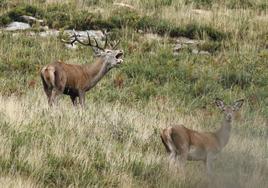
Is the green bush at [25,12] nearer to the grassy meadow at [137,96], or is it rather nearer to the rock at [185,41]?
the grassy meadow at [137,96]

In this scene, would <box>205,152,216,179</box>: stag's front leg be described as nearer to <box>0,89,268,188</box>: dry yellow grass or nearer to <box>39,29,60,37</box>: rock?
<box>0,89,268,188</box>: dry yellow grass

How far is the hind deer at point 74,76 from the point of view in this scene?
1271cm

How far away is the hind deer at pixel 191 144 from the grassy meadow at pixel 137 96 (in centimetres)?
20

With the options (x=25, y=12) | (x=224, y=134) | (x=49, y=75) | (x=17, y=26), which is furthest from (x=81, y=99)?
(x=25, y=12)

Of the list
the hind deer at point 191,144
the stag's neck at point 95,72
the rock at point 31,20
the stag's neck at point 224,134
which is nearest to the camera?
the hind deer at point 191,144

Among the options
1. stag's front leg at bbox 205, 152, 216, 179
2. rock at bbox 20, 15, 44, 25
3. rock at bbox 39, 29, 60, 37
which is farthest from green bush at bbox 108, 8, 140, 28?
stag's front leg at bbox 205, 152, 216, 179

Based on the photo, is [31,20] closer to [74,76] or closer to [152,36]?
[152,36]

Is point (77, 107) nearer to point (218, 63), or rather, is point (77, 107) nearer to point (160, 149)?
point (160, 149)

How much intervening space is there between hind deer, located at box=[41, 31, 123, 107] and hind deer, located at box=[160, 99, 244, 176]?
3.28 m

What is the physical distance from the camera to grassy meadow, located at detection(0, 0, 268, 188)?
28.9 ft

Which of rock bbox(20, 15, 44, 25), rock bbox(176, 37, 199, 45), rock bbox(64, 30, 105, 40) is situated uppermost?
rock bbox(20, 15, 44, 25)

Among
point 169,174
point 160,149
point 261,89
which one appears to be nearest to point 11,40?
point 261,89

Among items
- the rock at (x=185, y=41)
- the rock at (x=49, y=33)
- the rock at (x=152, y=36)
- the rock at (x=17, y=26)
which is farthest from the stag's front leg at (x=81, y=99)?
the rock at (x=17, y=26)

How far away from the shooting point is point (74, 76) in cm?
1320
